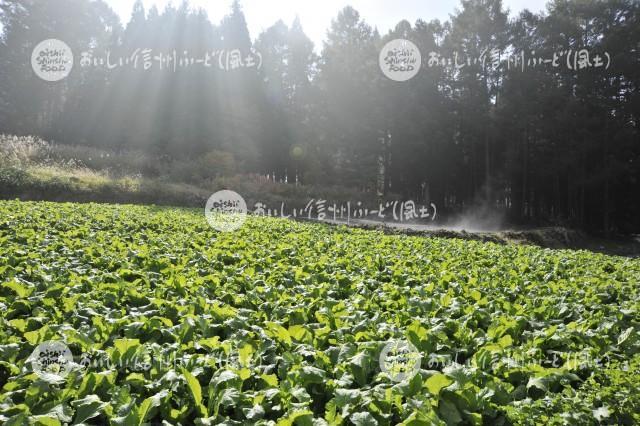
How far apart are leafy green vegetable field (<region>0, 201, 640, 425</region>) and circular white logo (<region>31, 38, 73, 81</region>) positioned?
48417 mm

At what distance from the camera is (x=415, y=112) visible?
34.2 metres

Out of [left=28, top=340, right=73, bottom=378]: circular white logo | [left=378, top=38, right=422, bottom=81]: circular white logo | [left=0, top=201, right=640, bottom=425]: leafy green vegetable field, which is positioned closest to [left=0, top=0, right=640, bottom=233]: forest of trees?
[left=378, top=38, right=422, bottom=81]: circular white logo

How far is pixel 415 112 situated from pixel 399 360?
34.0 metres

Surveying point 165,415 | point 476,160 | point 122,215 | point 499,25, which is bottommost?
point 165,415

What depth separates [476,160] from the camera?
117 feet

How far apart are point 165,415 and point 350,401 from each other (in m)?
0.80

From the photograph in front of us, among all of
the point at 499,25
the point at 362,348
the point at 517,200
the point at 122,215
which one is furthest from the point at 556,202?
the point at 362,348

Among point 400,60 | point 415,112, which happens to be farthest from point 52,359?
point 400,60

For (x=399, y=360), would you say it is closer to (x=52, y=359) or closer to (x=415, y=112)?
(x=52, y=359)

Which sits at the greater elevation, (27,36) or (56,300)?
(27,36)

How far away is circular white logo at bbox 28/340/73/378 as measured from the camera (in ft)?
6.49

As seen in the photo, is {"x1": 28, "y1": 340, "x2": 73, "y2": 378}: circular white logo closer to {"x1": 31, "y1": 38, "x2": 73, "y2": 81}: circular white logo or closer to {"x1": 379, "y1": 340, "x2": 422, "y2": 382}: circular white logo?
{"x1": 379, "y1": 340, "x2": 422, "y2": 382}: circular white logo

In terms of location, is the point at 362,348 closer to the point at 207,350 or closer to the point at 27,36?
the point at 207,350

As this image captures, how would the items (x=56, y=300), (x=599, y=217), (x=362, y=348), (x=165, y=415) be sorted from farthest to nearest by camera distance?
(x=599, y=217), (x=56, y=300), (x=362, y=348), (x=165, y=415)
